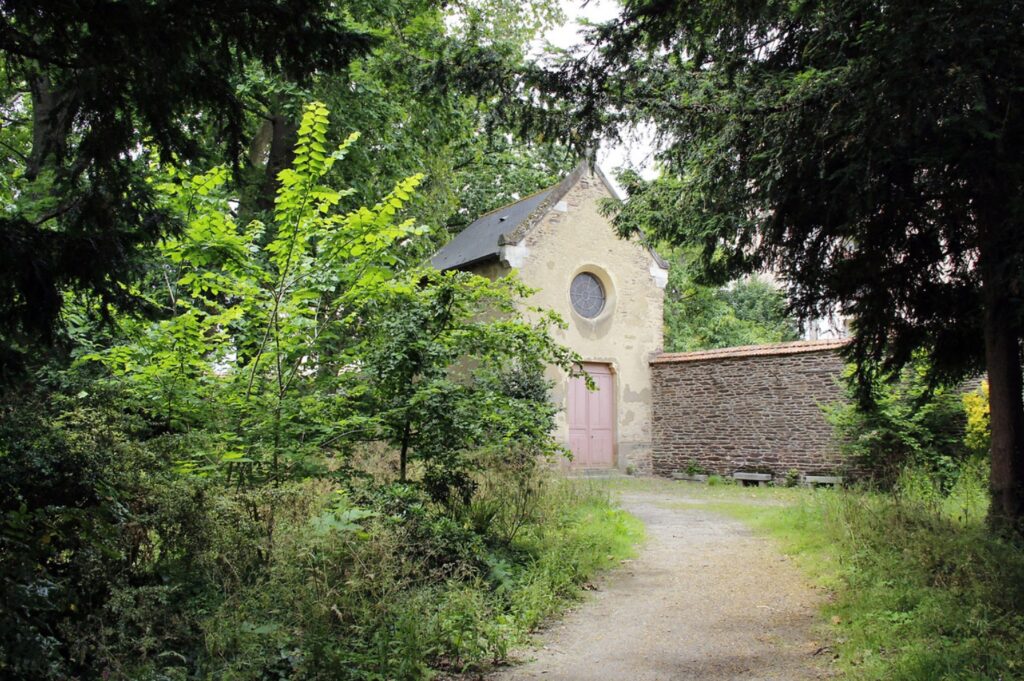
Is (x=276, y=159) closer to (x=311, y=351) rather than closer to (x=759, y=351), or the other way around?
(x=311, y=351)

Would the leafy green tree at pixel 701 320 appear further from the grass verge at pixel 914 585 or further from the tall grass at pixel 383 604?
the tall grass at pixel 383 604

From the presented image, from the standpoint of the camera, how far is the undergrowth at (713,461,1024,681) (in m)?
4.11

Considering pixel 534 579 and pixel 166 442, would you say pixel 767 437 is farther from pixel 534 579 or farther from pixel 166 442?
pixel 166 442

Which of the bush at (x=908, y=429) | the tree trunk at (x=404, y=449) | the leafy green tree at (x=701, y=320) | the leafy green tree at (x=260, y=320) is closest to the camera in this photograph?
the leafy green tree at (x=260, y=320)

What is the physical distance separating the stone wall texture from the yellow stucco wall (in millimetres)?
504

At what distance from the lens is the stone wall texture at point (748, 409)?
1523 centimetres

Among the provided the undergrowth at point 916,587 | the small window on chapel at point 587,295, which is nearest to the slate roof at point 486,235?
the small window on chapel at point 587,295

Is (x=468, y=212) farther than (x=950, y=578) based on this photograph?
Yes

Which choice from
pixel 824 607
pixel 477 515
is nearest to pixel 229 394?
pixel 477 515

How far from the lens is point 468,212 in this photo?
23.5 metres

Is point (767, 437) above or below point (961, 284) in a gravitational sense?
below

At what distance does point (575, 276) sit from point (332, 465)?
491 inches

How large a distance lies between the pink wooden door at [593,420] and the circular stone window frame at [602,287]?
47.0 inches

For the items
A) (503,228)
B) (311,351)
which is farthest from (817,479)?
(311,351)
